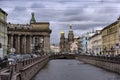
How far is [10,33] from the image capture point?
19238 cm

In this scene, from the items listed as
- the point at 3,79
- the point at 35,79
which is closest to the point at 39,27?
the point at 35,79

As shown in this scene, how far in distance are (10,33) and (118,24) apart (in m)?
85.2

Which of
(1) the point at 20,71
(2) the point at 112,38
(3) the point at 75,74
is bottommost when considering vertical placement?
(3) the point at 75,74

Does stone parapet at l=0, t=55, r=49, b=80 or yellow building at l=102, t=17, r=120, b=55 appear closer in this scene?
stone parapet at l=0, t=55, r=49, b=80

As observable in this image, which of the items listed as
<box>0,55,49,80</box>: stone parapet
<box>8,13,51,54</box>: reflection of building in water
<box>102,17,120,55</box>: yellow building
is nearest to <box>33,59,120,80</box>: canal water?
<box>0,55,49,80</box>: stone parapet

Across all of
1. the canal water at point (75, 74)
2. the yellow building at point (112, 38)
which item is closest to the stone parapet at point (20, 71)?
the canal water at point (75, 74)

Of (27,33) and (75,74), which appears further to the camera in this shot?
(27,33)

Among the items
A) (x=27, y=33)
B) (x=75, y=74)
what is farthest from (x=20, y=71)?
(x=27, y=33)

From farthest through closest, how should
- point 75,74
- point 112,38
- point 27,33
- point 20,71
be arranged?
point 27,33, point 112,38, point 75,74, point 20,71

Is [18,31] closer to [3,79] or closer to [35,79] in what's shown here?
[35,79]

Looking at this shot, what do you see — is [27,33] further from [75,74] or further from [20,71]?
[20,71]

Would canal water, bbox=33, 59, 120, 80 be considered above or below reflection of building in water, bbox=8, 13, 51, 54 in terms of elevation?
below

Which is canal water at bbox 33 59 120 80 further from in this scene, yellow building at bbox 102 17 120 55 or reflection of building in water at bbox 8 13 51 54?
reflection of building in water at bbox 8 13 51 54

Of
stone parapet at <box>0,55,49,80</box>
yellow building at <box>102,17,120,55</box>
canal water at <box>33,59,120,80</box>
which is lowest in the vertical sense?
canal water at <box>33,59,120,80</box>
